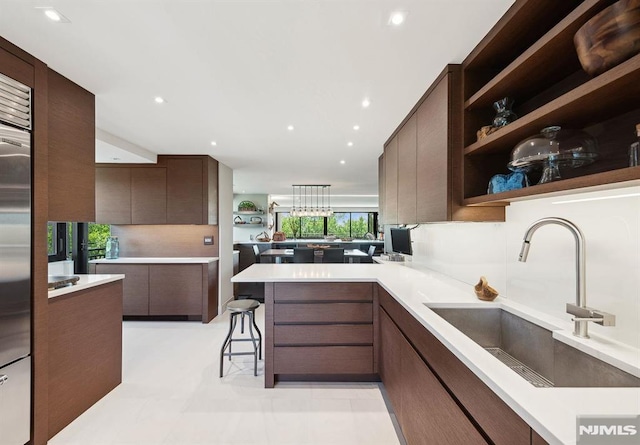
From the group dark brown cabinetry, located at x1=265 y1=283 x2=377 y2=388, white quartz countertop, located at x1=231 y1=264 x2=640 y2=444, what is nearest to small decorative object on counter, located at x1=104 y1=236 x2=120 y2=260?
dark brown cabinetry, located at x1=265 y1=283 x2=377 y2=388

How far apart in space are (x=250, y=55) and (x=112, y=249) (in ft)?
13.5

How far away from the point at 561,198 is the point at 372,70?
4.37ft

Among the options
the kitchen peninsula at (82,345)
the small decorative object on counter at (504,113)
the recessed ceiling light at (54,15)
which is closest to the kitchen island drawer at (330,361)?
the kitchen peninsula at (82,345)

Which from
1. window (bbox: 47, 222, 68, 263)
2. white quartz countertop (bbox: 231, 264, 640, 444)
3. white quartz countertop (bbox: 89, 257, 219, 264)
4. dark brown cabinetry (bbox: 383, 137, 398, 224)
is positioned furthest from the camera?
white quartz countertop (bbox: 89, 257, 219, 264)

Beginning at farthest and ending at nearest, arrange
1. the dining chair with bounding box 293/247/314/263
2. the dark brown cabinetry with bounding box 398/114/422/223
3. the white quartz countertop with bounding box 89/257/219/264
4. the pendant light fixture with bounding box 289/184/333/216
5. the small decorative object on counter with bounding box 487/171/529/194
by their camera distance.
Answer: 1. the pendant light fixture with bounding box 289/184/333/216
2. the dining chair with bounding box 293/247/314/263
3. the white quartz countertop with bounding box 89/257/219/264
4. the dark brown cabinetry with bounding box 398/114/422/223
5. the small decorative object on counter with bounding box 487/171/529/194

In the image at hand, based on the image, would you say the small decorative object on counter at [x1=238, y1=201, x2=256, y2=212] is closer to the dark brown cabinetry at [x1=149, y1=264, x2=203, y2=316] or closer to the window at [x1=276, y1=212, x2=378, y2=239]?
the window at [x1=276, y1=212, x2=378, y2=239]

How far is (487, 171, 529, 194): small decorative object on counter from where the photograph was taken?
60.5 inches

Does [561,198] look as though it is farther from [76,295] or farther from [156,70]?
[76,295]

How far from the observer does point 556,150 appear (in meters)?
1.24

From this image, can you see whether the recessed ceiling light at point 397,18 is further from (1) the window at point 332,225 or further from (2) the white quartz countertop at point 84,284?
(1) the window at point 332,225

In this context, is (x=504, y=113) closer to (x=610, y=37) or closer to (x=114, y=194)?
(x=610, y=37)

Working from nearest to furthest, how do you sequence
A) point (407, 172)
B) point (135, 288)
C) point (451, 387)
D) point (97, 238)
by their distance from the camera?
point (451, 387) < point (407, 172) < point (135, 288) < point (97, 238)

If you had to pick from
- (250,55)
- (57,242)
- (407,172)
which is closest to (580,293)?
(407,172)

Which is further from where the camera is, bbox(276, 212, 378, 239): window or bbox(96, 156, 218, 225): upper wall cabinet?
bbox(276, 212, 378, 239): window
